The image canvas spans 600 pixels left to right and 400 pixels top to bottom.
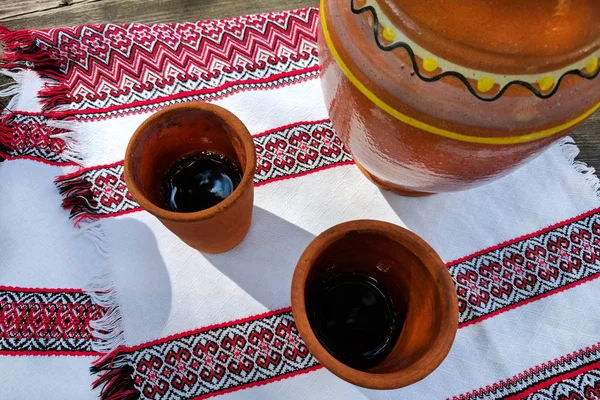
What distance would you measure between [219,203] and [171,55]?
268 mm

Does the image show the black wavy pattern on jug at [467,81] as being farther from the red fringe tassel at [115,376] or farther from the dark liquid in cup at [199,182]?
the red fringe tassel at [115,376]

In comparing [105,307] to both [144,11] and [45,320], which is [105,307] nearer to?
[45,320]

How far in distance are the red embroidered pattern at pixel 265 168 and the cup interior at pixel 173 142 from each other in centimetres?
7

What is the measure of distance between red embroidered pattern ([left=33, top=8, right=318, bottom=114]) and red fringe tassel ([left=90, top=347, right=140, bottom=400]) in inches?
11.0

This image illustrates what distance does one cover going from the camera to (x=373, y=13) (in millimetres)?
290

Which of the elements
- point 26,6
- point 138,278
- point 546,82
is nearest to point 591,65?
point 546,82

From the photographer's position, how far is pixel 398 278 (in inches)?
16.3

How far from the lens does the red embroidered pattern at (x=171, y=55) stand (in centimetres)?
55

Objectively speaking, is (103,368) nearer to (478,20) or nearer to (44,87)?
(44,87)

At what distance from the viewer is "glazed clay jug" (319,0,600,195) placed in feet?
0.87

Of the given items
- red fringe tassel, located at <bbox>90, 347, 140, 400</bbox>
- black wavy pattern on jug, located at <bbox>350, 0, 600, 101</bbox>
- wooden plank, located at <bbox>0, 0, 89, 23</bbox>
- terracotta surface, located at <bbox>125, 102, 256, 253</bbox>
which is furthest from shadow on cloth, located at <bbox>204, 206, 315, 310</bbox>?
wooden plank, located at <bbox>0, 0, 89, 23</bbox>

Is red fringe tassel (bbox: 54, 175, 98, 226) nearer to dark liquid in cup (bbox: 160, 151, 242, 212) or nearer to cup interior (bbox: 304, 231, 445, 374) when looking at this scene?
dark liquid in cup (bbox: 160, 151, 242, 212)

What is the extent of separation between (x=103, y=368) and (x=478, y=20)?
0.44 metres

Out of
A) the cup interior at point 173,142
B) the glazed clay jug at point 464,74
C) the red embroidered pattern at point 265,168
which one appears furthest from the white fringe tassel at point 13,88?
the glazed clay jug at point 464,74
